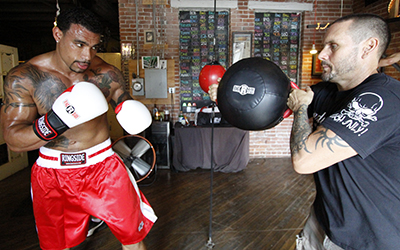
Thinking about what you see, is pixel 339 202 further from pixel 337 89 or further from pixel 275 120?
pixel 337 89

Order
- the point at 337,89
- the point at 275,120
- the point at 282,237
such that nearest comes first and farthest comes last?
the point at 275,120
the point at 337,89
the point at 282,237

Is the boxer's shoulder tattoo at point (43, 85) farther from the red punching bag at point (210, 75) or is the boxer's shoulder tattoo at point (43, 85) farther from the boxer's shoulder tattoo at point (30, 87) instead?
the red punching bag at point (210, 75)

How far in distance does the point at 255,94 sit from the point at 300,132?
0.83 ft

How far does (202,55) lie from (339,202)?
355 cm

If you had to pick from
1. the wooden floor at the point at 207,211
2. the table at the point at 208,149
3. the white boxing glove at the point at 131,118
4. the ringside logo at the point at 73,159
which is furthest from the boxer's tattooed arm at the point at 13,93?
the table at the point at 208,149

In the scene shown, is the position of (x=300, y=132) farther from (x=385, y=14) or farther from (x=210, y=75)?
(x=385, y=14)

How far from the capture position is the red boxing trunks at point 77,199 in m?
1.36

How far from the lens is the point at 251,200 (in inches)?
110

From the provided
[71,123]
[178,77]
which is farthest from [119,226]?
[178,77]

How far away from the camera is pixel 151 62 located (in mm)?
3816

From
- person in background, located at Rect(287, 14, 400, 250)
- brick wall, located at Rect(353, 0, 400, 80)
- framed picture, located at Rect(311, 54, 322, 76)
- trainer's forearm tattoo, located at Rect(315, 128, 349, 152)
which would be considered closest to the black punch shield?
person in background, located at Rect(287, 14, 400, 250)

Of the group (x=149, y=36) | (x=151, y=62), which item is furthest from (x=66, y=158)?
(x=149, y=36)

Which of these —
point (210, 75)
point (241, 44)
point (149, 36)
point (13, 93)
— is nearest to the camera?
point (13, 93)

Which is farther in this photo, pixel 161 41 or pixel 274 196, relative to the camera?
pixel 161 41
